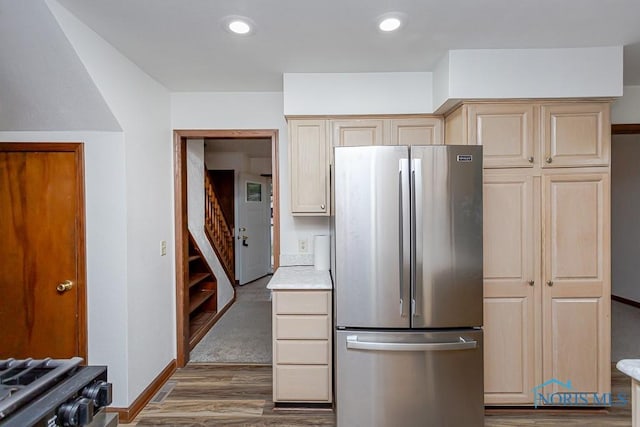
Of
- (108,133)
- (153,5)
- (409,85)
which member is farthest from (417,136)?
(108,133)

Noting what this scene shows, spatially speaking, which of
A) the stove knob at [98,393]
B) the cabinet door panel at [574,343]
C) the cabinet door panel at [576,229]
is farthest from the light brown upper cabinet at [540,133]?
the stove knob at [98,393]

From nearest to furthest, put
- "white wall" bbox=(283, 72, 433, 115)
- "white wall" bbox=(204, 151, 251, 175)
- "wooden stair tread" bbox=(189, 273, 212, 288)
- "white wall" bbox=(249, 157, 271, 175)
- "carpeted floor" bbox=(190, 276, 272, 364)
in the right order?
"white wall" bbox=(283, 72, 433, 115) < "carpeted floor" bbox=(190, 276, 272, 364) < "wooden stair tread" bbox=(189, 273, 212, 288) < "white wall" bbox=(204, 151, 251, 175) < "white wall" bbox=(249, 157, 271, 175)

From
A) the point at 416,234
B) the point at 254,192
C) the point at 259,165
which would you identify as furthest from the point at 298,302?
the point at 259,165

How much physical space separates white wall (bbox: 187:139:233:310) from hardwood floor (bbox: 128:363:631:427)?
1766mm

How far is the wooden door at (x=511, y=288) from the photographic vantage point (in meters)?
2.24

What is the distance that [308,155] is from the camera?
267 cm

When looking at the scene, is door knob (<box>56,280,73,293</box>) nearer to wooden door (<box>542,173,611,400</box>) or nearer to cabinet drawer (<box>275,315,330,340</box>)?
cabinet drawer (<box>275,315,330,340</box>)

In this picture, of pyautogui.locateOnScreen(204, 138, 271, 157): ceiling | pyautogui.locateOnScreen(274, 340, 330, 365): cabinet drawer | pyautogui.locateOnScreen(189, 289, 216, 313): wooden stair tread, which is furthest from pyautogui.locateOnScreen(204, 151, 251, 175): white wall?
pyautogui.locateOnScreen(274, 340, 330, 365): cabinet drawer

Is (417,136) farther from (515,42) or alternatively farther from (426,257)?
(426,257)

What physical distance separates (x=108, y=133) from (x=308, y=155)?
1390mm

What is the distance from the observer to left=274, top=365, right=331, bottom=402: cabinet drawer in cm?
227

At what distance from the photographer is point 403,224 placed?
1.93 metres

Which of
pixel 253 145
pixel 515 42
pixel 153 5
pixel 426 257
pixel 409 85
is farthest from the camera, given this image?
pixel 253 145

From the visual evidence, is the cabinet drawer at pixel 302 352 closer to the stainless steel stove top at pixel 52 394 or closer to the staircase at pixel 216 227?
the stainless steel stove top at pixel 52 394
